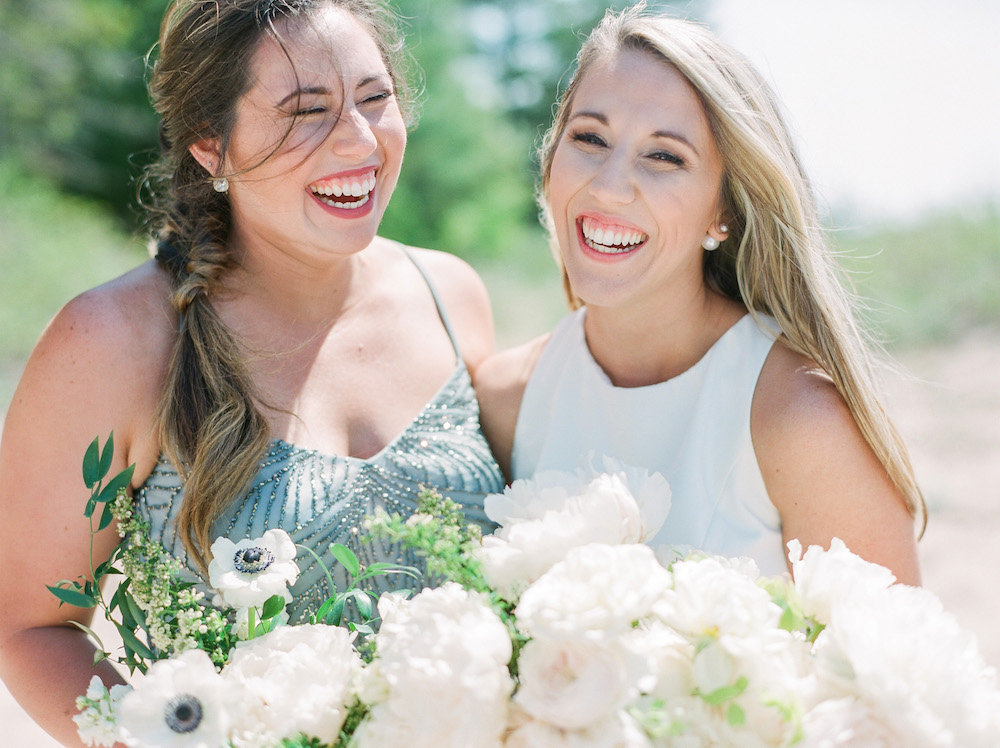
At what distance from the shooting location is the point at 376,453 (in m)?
2.68

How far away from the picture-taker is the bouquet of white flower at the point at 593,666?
3.88ft

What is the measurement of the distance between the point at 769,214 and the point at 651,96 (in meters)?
0.49

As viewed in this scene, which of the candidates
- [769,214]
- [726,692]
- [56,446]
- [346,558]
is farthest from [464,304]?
[726,692]

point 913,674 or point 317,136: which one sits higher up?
point 317,136

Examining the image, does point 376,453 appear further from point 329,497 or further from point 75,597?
point 75,597

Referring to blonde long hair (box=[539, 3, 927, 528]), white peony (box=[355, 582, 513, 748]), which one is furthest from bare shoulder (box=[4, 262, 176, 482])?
blonde long hair (box=[539, 3, 927, 528])

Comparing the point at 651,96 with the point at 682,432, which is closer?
the point at 651,96

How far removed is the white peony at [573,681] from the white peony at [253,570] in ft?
1.62

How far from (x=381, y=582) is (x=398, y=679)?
4.44 ft

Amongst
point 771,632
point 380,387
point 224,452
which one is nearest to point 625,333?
point 380,387

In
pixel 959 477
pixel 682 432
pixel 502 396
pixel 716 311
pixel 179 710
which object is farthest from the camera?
pixel 959 477

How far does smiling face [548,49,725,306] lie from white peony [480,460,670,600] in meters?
1.16

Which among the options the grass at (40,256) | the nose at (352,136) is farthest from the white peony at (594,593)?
the grass at (40,256)

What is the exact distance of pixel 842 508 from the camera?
7.61 ft
